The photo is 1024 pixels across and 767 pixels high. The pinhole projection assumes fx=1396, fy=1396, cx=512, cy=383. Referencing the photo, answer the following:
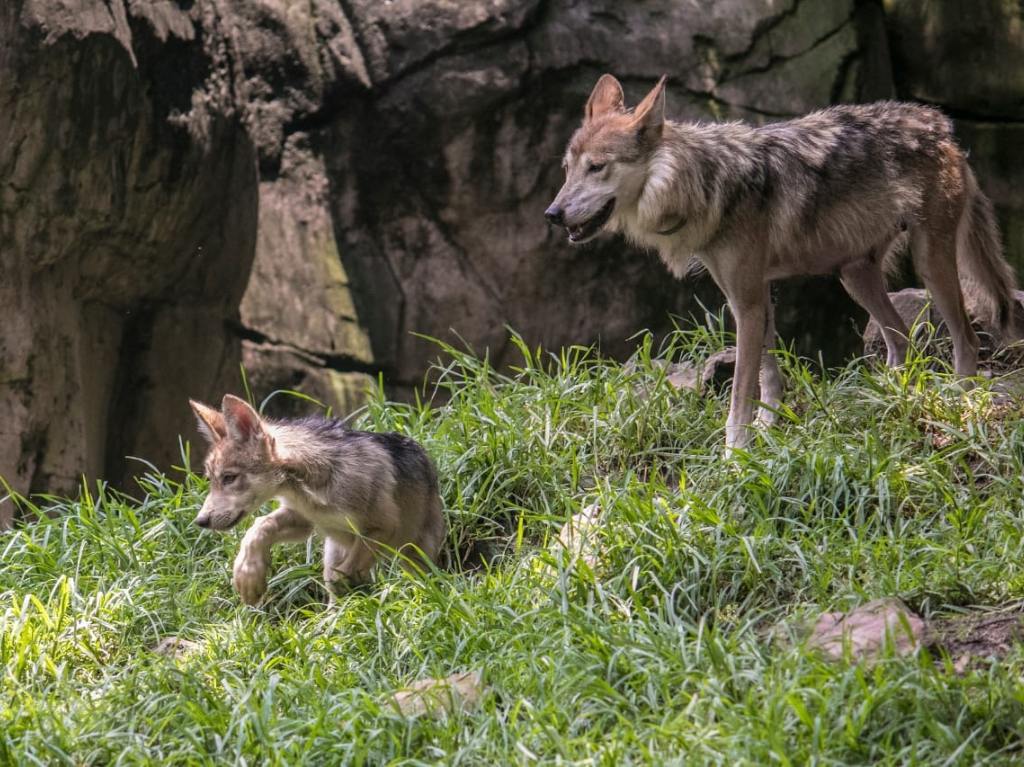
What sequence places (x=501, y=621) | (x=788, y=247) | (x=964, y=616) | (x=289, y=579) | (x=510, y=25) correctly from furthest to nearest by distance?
(x=510, y=25)
(x=788, y=247)
(x=289, y=579)
(x=501, y=621)
(x=964, y=616)

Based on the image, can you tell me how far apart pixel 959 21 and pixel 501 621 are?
685 centimetres

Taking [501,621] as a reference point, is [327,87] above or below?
above

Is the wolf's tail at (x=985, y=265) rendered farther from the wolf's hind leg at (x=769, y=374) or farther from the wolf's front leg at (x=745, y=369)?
the wolf's front leg at (x=745, y=369)

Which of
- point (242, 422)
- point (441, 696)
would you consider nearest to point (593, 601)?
point (441, 696)

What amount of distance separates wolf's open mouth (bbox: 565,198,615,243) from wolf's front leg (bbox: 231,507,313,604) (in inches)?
73.4

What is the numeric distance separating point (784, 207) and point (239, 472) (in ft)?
9.50

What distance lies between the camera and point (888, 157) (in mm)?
6996

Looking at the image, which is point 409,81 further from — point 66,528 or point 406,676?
point 406,676

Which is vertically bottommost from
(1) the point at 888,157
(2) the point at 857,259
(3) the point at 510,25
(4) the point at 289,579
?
(4) the point at 289,579

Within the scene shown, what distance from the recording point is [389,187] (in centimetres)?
1037

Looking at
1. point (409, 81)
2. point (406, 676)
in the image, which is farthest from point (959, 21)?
point (406, 676)

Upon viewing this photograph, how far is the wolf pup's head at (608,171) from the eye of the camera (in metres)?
6.59

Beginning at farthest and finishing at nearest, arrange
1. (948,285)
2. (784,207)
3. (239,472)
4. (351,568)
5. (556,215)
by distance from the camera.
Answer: (948,285) → (784,207) → (556,215) → (351,568) → (239,472)

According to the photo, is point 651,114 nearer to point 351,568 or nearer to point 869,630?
point 351,568
